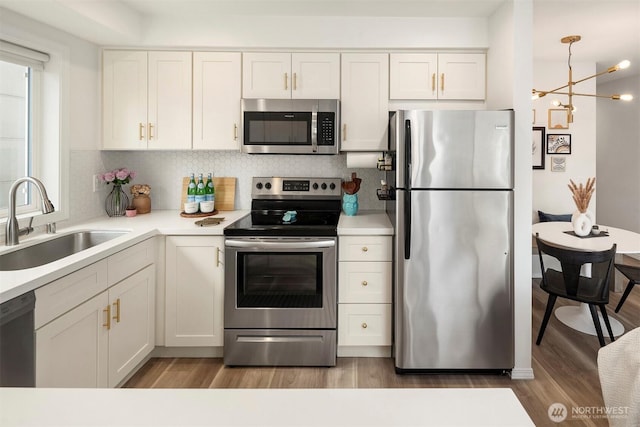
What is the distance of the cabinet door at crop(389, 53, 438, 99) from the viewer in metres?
3.02

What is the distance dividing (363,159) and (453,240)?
0.96 metres

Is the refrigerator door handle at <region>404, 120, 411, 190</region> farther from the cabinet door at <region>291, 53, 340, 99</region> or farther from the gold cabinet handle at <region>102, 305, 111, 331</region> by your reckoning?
the gold cabinet handle at <region>102, 305, 111, 331</region>

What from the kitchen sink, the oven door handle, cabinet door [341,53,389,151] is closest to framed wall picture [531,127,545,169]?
cabinet door [341,53,389,151]

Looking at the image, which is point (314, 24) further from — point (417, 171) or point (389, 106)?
point (417, 171)

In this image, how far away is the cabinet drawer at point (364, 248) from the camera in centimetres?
270

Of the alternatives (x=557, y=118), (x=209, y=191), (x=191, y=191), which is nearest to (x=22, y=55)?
(x=191, y=191)

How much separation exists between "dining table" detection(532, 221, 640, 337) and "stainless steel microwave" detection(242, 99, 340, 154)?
1889mm

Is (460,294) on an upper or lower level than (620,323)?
upper

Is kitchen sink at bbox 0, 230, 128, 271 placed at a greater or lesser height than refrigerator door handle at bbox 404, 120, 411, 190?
lesser

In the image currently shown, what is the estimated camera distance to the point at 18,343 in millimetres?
1578

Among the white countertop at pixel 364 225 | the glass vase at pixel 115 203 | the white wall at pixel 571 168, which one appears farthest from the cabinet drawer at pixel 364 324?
the white wall at pixel 571 168

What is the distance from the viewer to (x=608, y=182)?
5750 millimetres

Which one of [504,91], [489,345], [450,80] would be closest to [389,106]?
[450,80]

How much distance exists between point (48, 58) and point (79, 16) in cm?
40
